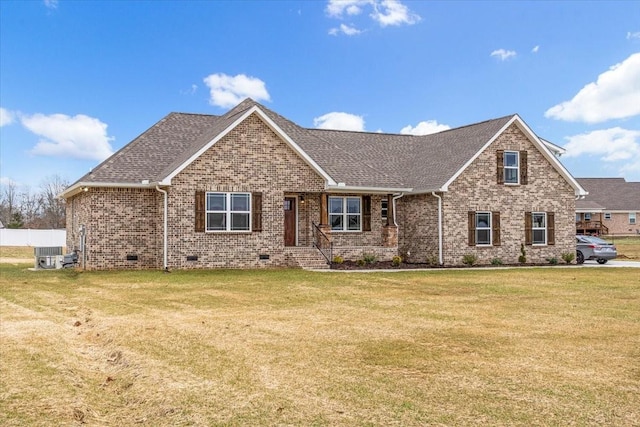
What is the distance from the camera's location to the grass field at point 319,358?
580 cm

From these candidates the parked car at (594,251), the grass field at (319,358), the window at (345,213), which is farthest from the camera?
the parked car at (594,251)

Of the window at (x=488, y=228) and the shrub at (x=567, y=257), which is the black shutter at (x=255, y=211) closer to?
the window at (x=488, y=228)

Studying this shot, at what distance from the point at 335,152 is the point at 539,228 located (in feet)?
32.1

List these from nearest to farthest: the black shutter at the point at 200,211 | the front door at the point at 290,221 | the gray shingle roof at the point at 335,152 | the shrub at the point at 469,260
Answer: the black shutter at the point at 200,211 < the gray shingle roof at the point at 335,152 < the front door at the point at 290,221 < the shrub at the point at 469,260

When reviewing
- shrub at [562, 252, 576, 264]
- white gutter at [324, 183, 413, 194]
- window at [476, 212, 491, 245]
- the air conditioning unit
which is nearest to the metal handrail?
white gutter at [324, 183, 413, 194]

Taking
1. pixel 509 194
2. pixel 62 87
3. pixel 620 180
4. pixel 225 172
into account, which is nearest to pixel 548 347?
pixel 225 172

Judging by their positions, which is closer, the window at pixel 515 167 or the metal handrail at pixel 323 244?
the metal handrail at pixel 323 244

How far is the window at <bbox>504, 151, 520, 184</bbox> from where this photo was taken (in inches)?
1035

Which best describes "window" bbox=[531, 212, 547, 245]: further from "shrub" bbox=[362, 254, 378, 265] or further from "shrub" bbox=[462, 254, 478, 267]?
"shrub" bbox=[362, 254, 378, 265]

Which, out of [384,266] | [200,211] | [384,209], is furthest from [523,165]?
[200,211]

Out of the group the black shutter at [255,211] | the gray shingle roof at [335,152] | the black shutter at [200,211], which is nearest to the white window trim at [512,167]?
the gray shingle roof at [335,152]

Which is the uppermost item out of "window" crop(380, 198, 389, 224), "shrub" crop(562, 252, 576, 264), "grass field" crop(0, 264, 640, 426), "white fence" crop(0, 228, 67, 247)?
"window" crop(380, 198, 389, 224)

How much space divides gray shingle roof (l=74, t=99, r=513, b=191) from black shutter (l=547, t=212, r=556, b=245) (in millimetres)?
4784

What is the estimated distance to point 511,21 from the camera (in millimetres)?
23891
